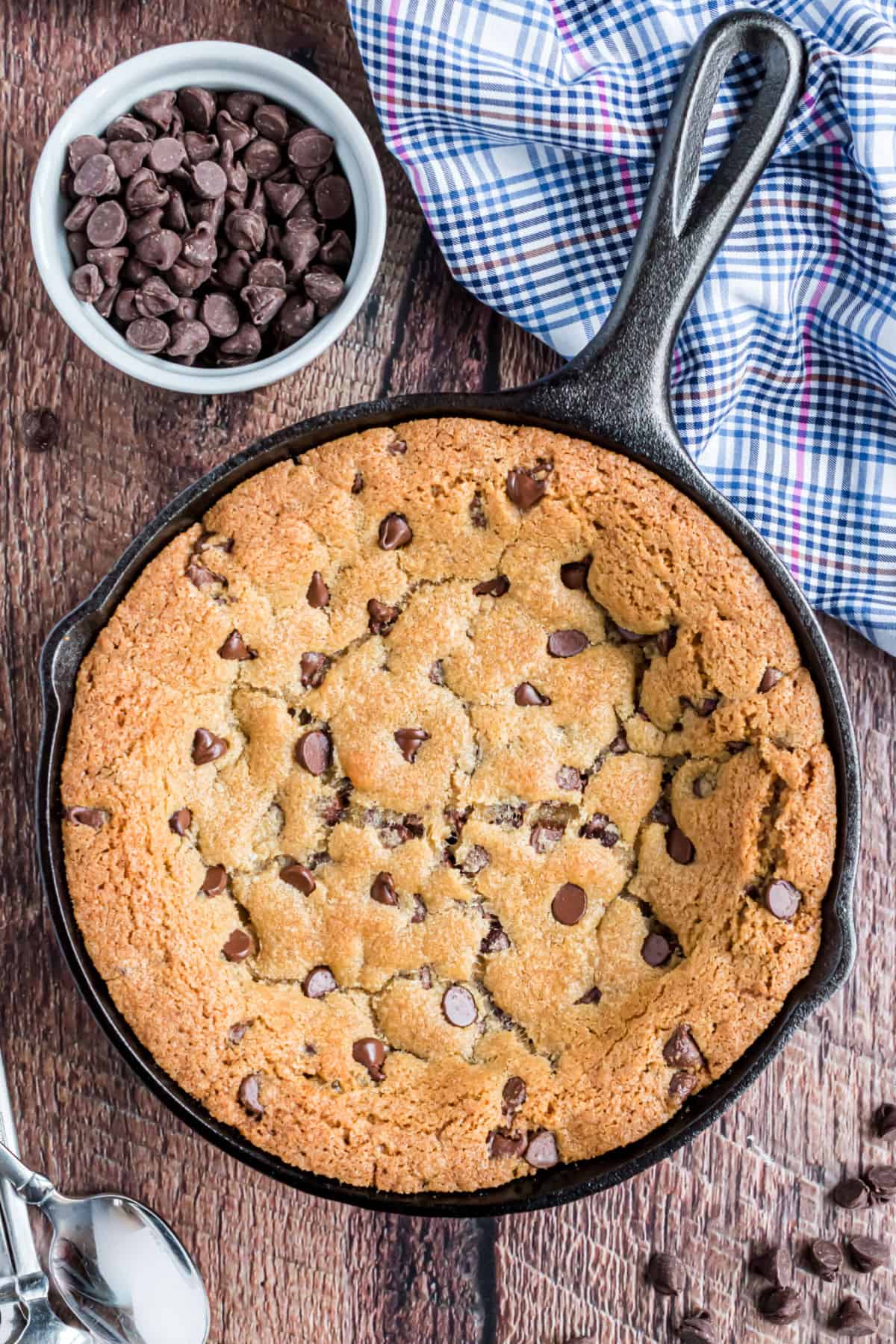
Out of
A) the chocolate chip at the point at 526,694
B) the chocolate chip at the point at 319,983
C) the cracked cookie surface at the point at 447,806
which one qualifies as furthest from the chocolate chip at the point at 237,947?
the chocolate chip at the point at 526,694

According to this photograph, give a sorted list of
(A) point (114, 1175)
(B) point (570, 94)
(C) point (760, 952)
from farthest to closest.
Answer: (A) point (114, 1175) → (B) point (570, 94) → (C) point (760, 952)

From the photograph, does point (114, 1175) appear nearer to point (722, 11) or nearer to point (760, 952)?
point (760, 952)

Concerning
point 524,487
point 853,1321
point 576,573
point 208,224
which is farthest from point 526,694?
point 853,1321

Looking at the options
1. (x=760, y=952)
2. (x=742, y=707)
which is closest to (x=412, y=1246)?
(x=760, y=952)

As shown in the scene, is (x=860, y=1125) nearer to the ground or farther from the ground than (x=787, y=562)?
nearer to the ground

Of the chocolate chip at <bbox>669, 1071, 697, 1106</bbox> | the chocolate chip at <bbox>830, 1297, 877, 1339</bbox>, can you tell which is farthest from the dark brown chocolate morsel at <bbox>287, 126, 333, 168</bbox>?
the chocolate chip at <bbox>830, 1297, 877, 1339</bbox>

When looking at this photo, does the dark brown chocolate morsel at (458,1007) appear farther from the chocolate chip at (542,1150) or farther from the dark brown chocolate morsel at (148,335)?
the dark brown chocolate morsel at (148,335)

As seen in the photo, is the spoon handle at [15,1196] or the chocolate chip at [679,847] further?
the spoon handle at [15,1196]
